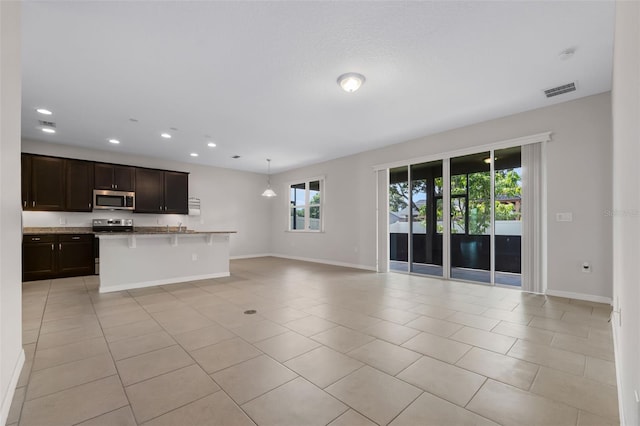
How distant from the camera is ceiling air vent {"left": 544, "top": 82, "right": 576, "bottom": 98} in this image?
356 cm

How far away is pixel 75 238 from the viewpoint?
584 cm

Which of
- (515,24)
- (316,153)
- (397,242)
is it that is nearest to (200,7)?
(515,24)

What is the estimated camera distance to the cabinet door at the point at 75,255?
18.6ft

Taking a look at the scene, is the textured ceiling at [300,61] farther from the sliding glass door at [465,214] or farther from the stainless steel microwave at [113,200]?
Answer: the stainless steel microwave at [113,200]

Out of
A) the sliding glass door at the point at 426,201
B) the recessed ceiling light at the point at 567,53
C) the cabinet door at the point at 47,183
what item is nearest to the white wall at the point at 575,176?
the sliding glass door at the point at 426,201

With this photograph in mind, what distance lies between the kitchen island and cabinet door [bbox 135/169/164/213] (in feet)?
6.32

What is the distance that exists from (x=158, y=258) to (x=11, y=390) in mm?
3417

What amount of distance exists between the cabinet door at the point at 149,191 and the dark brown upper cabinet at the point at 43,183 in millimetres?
1383

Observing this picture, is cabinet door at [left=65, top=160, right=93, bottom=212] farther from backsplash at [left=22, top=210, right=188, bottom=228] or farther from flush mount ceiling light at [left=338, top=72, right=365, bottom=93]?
flush mount ceiling light at [left=338, top=72, right=365, bottom=93]

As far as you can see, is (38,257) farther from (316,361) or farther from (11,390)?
(316,361)

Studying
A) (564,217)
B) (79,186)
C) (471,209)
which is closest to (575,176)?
(564,217)

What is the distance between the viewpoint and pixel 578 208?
13.0 ft

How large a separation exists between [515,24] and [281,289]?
4401 millimetres

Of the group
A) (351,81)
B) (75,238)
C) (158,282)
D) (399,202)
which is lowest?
(158,282)
